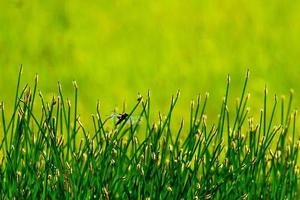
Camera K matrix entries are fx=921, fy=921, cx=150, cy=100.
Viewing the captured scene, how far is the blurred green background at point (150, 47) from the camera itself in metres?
7.55

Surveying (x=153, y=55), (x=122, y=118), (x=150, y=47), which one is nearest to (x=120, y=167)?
(x=122, y=118)

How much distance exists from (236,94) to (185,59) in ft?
1.88

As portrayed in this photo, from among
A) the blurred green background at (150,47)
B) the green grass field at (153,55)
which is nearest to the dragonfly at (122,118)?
the green grass field at (153,55)

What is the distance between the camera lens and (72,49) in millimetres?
7863

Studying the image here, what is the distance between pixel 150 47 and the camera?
8.03 m

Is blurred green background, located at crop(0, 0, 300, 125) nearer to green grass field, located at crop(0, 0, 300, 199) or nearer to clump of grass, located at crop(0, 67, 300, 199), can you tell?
green grass field, located at crop(0, 0, 300, 199)

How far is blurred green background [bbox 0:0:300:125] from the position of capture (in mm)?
7555

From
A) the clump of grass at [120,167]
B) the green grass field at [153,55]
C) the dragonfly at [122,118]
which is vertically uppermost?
the green grass field at [153,55]

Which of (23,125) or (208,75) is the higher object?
(208,75)

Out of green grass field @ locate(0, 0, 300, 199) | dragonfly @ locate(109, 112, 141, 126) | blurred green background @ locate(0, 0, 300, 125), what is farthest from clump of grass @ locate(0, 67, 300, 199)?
blurred green background @ locate(0, 0, 300, 125)

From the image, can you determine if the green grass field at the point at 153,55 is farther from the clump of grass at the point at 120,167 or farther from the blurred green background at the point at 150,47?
the clump of grass at the point at 120,167

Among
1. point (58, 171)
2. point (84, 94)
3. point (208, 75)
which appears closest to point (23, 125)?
point (58, 171)

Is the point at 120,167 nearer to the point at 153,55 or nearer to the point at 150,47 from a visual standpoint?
the point at 153,55

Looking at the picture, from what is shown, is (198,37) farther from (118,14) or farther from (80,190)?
(80,190)
